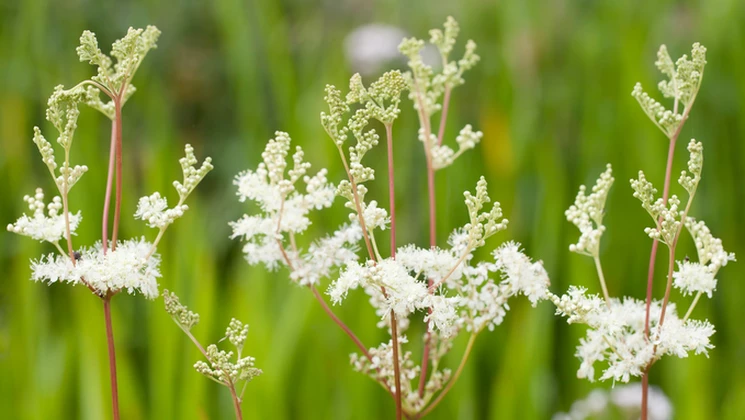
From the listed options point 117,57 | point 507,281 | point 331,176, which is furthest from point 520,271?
point 331,176

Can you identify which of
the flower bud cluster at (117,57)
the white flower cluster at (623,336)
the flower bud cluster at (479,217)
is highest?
the flower bud cluster at (117,57)

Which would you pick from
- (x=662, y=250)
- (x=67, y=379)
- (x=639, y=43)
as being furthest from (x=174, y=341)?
(x=639, y=43)

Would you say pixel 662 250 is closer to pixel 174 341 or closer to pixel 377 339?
pixel 377 339

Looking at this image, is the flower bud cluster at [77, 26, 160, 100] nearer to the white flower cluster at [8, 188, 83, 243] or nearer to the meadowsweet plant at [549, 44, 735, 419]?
the white flower cluster at [8, 188, 83, 243]

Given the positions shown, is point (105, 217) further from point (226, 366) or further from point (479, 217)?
point (479, 217)

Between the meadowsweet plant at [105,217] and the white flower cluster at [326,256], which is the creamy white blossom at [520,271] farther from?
the meadowsweet plant at [105,217]

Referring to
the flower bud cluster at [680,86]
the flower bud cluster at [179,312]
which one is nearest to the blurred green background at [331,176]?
the flower bud cluster at [179,312]
